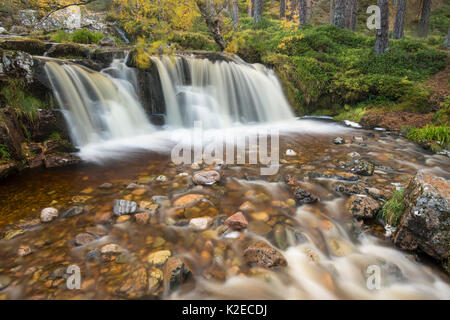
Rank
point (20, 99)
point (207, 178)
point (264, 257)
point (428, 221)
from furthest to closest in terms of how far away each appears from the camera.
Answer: point (20, 99)
point (207, 178)
point (264, 257)
point (428, 221)

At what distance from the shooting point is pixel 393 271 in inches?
90.3

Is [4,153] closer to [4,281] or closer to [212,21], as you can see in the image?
[4,281]

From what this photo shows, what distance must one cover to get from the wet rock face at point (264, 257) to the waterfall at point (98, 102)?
17.2 ft

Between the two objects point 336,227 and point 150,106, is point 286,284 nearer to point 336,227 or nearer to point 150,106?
point 336,227

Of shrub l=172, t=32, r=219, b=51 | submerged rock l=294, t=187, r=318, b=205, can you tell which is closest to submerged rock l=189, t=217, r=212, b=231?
submerged rock l=294, t=187, r=318, b=205

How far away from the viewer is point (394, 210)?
9.26 feet

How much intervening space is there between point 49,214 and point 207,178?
7.40 feet

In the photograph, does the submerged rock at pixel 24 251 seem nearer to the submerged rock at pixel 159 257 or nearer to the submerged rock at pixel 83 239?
the submerged rock at pixel 83 239

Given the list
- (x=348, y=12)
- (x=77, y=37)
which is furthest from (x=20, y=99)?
(x=348, y=12)

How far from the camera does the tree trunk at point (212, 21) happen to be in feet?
27.5

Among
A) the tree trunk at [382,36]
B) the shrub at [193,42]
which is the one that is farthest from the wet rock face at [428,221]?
the tree trunk at [382,36]

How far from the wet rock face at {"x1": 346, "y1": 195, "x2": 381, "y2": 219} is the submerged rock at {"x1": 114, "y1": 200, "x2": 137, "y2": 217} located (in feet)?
9.62

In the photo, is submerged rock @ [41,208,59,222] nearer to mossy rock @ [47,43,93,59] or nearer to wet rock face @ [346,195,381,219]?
wet rock face @ [346,195,381,219]
